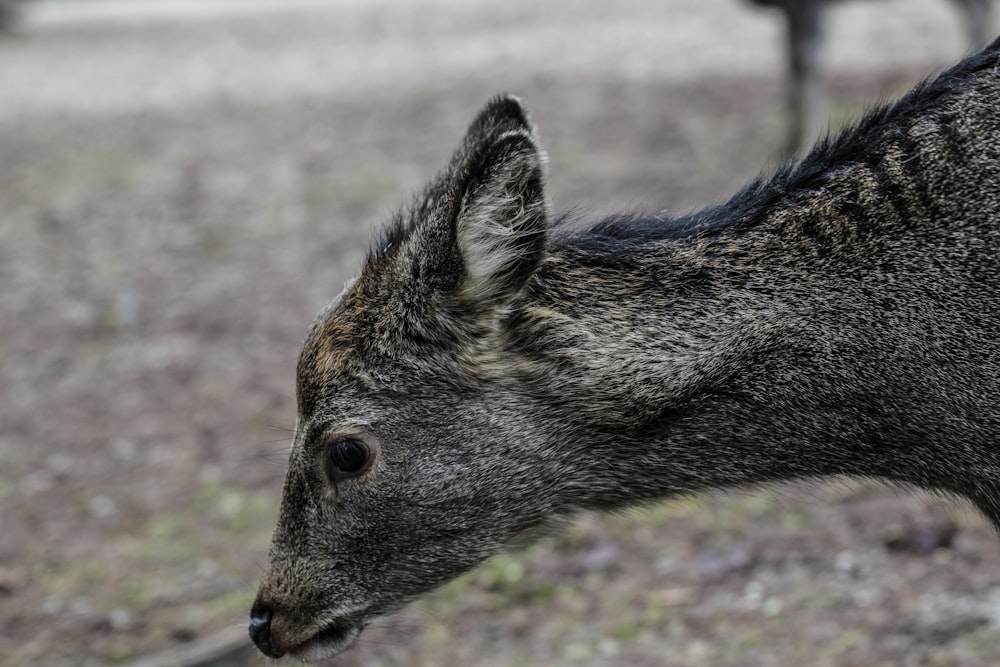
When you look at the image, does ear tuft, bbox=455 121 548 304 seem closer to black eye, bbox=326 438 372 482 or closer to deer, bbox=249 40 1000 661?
deer, bbox=249 40 1000 661

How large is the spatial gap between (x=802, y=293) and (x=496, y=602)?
7.96ft

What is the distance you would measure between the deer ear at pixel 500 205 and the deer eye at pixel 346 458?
546 mm

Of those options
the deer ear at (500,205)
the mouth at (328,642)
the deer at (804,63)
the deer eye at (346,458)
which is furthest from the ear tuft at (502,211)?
the deer at (804,63)

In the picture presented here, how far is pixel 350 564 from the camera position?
12.5 ft

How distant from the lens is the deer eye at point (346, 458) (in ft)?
12.3

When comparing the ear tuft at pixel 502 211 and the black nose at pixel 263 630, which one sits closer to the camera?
the ear tuft at pixel 502 211

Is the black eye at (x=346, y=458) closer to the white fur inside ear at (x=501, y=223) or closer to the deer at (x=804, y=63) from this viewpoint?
the white fur inside ear at (x=501, y=223)

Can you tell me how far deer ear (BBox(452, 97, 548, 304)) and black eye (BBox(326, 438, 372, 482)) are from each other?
55 centimetres

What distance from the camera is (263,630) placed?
389 centimetres

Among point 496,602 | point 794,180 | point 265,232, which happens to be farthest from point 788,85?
point 794,180

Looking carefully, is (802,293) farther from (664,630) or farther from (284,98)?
(284,98)

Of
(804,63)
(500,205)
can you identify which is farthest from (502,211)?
(804,63)

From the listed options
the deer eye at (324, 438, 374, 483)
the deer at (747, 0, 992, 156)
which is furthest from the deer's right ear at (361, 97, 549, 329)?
the deer at (747, 0, 992, 156)

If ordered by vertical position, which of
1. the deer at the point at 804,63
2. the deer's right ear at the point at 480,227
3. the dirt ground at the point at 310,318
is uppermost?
the deer's right ear at the point at 480,227
